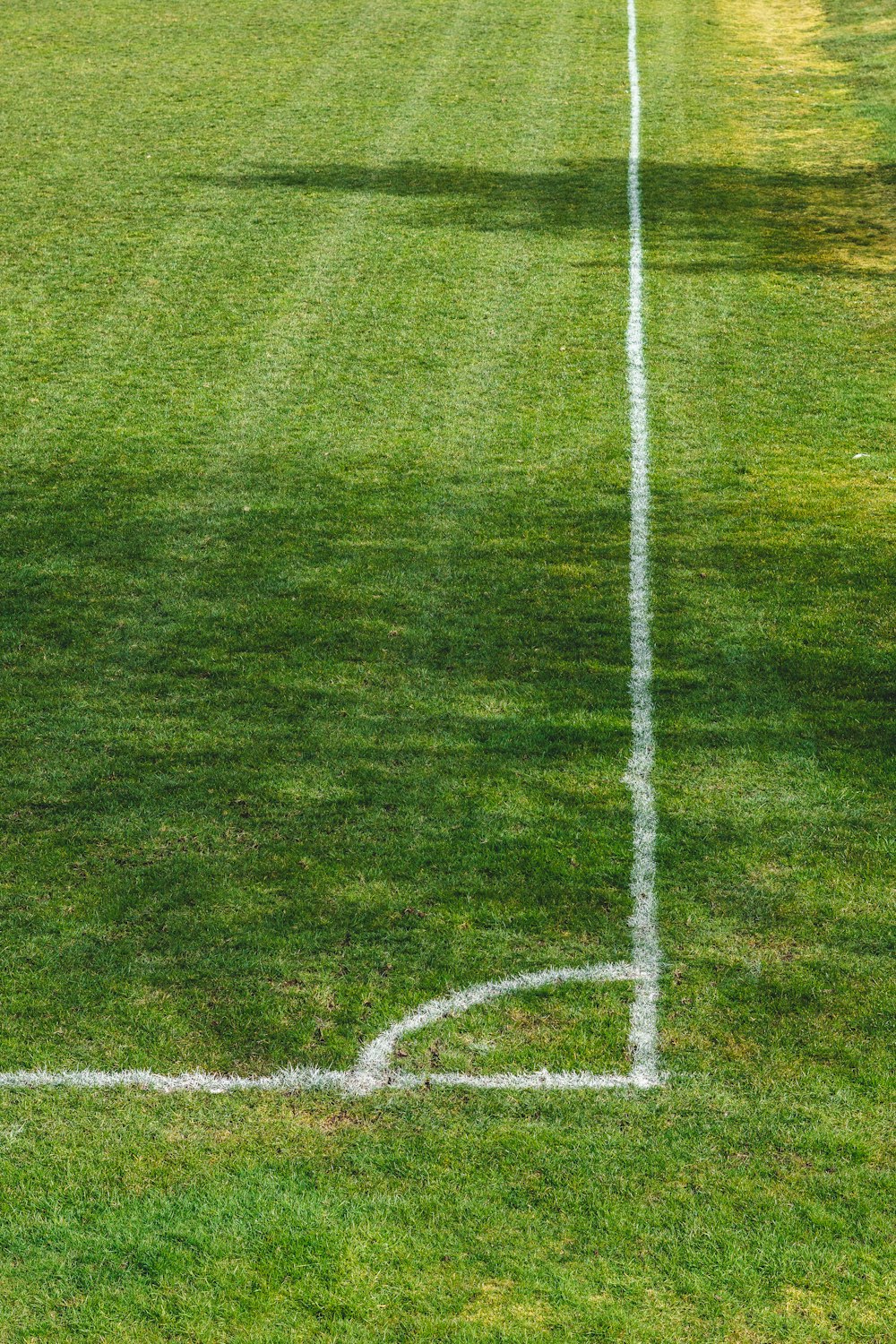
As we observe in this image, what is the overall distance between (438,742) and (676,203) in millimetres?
11372

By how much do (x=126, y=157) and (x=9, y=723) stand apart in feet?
42.5

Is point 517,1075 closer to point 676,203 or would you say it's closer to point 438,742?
point 438,742

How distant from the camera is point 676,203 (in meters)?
16.9

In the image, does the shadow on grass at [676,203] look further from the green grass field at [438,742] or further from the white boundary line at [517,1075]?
the white boundary line at [517,1075]

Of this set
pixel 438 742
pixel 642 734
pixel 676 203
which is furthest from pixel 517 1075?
pixel 676 203

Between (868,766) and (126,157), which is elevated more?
(126,157)

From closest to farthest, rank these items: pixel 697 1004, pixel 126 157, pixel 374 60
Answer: pixel 697 1004 < pixel 126 157 < pixel 374 60

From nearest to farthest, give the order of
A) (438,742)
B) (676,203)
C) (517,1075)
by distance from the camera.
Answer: (517,1075), (438,742), (676,203)

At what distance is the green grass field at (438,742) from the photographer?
484cm

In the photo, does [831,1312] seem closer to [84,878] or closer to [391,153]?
[84,878]

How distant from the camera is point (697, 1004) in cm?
586

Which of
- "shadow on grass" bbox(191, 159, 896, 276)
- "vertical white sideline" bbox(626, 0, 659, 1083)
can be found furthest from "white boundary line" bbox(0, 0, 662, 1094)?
"shadow on grass" bbox(191, 159, 896, 276)

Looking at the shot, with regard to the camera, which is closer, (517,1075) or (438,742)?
(517,1075)

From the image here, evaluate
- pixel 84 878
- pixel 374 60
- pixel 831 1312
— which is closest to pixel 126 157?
pixel 374 60
